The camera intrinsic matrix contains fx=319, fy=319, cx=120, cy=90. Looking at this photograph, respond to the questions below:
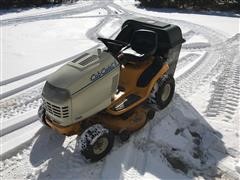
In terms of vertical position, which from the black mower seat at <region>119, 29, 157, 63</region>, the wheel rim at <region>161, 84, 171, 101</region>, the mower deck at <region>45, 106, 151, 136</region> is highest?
the black mower seat at <region>119, 29, 157, 63</region>

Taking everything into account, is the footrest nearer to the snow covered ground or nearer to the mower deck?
the mower deck

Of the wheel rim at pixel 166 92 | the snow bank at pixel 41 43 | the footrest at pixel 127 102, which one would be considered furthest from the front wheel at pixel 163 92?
the snow bank at pixel 41 43

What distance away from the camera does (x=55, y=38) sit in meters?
8.67

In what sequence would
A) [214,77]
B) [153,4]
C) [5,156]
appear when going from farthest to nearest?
[153,4]
[214,77]
[5,156]

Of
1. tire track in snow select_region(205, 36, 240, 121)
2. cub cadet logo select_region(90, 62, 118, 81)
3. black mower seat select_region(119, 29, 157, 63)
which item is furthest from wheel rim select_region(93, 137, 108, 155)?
tire track in snow select_region(205, 36, 240, 121)

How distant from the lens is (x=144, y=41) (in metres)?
4.88

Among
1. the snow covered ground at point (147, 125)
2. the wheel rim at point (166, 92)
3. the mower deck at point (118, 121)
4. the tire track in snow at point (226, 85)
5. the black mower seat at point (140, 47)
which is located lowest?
the snow covered ground at point (147, 125)

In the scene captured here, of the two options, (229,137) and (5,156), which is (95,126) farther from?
(229,137)

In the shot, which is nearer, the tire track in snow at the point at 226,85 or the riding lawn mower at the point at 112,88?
the riding lawn mower at the point at 112,88

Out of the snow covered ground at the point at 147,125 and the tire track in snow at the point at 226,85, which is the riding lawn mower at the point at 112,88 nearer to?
the snow covered ground at the point at 147,125

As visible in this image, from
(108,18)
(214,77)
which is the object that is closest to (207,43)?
(214,77)

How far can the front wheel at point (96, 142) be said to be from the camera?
3.71 metres

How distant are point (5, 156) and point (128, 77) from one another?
6.41 ft

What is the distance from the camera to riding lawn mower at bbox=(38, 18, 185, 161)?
366cm
